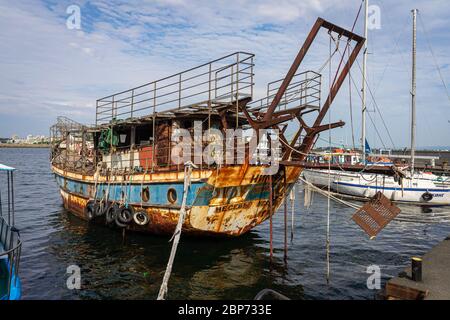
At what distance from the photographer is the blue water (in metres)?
10.2

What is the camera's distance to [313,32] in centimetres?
1145

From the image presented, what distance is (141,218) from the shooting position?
14203mm

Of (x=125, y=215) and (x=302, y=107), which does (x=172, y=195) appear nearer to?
(x=125, y=215)

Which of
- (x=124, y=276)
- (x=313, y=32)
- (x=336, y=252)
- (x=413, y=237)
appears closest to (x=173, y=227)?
(x=124, y=276)

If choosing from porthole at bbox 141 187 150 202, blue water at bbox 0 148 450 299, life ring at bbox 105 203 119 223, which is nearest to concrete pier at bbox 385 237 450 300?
blue water at bbox 0 148 450 299

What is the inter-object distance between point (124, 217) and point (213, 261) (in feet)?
14.8

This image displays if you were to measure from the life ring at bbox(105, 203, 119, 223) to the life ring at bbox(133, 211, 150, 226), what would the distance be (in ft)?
3.56

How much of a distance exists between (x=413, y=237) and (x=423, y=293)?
12.4 meters

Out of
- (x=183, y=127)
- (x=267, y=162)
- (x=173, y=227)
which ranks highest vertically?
(x=183, y=127)

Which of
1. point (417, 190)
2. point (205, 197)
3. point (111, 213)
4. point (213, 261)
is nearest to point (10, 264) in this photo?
point (205, 197)

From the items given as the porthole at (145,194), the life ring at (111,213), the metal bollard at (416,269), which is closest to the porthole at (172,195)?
the porthole at (145,194)

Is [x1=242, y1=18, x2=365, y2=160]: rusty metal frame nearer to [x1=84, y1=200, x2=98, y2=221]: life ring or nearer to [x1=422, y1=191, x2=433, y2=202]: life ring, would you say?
[x1=84, y1=200, x2=98, y2=221]: life ring
